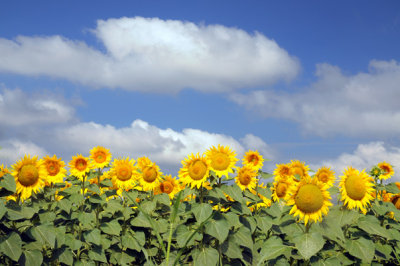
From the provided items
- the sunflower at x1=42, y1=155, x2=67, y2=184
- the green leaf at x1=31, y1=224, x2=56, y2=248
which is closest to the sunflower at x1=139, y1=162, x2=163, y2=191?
the sunflower at x1=42, y1=155, x2=67, y2=184

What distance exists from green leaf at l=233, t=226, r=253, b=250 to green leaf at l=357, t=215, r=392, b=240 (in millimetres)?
1722

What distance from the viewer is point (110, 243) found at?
23.2 feet

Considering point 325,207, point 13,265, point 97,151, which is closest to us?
point 325,207

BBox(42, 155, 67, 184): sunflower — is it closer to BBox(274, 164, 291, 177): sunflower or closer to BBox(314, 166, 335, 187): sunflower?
BBox(274, 164, 291, 177): sunflower

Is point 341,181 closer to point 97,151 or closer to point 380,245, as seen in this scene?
point 380,245

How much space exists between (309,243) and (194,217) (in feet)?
5.87

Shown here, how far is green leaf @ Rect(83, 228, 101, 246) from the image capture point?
6.78 metres

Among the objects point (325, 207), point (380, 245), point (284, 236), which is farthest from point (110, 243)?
point (380, 245)

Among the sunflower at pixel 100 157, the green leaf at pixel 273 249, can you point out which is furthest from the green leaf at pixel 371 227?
the sunflower at pixel 100 157

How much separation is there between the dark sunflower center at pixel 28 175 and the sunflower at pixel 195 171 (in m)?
2.44

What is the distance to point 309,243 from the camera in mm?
5027

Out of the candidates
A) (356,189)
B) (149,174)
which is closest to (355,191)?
(356,189)

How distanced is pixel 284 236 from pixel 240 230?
5.23 feet

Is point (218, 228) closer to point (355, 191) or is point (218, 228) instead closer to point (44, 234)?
point (355, 191)
